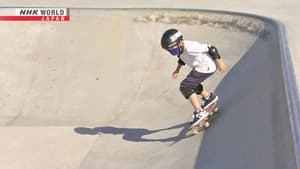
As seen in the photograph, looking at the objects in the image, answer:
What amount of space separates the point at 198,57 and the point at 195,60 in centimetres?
9

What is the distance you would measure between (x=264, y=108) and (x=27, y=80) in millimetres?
6693

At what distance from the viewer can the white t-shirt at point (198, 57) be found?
24.0 ft

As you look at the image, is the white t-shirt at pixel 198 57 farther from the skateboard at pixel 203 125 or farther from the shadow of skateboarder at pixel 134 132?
the shadow of skateboarder at pixel 134 132

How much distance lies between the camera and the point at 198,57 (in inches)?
293

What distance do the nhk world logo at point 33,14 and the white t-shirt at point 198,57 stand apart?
19.8 ft

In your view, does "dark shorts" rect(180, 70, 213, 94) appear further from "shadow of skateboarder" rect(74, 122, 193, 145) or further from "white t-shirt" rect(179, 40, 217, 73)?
"shadow of skateboarder" rect(74, 122, 193, 145)

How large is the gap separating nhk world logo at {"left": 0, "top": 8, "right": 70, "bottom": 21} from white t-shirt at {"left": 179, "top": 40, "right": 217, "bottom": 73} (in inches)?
238

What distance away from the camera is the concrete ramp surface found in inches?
258

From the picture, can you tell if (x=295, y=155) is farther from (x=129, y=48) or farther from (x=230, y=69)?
(x=129, y=48)

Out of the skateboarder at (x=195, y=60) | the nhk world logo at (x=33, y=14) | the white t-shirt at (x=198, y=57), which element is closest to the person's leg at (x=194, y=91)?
the skateboarder at (x=195, y=60)

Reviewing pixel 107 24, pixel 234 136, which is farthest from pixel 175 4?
pixel 234 136

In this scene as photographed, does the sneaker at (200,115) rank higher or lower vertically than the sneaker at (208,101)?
lower

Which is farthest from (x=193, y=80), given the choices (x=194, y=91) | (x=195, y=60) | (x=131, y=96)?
(x=131, y=96)

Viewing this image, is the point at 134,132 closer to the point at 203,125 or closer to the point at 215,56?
the point at 203,125
